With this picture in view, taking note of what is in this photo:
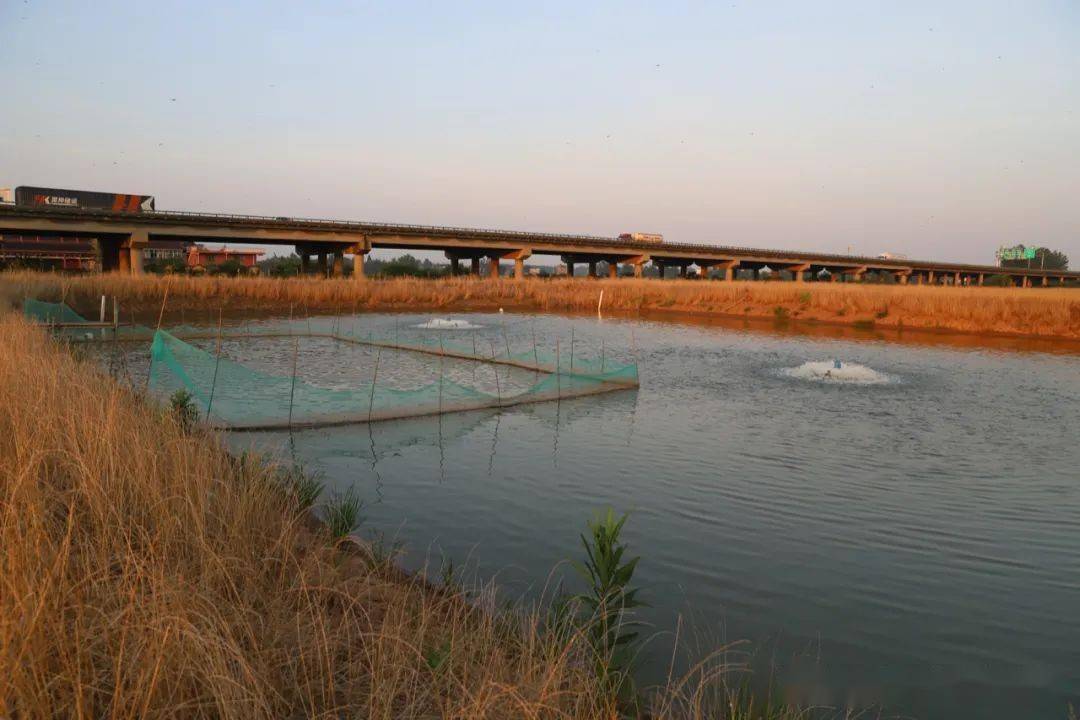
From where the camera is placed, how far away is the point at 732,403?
14.1 metres

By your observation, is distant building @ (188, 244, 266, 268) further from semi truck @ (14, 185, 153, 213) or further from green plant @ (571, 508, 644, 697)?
green plant @ (571, 508, 644, 697)

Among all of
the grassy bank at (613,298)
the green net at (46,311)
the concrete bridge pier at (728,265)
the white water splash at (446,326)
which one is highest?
the concrete bridge pier at (728,265)

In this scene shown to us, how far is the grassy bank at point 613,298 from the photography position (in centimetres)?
3088

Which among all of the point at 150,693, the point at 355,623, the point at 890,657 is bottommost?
the point at 890,657

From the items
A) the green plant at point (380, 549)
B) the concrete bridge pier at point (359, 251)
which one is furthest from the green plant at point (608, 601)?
the concrete bridge pier at point (359, 251)

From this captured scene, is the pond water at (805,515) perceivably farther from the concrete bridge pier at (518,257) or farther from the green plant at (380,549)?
the concrete bridge pier at (518,257)

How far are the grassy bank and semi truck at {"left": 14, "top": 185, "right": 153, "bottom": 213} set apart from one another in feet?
106

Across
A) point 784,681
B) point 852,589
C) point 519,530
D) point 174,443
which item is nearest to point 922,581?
point 852,589

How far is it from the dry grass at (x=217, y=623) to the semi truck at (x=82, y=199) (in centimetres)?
6595

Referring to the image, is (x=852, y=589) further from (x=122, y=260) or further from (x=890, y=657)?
(x=122, y=260)

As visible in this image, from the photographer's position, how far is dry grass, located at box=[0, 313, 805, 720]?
9.46 feet

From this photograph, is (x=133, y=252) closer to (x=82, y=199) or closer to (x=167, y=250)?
(x=82, y=199)

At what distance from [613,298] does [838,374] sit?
28.8 metres

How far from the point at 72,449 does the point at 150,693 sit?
140 inches
